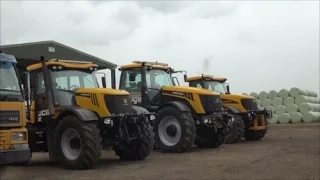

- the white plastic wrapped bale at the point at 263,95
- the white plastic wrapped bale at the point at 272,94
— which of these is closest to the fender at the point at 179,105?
the white plastic wrapped bale at the point at 263,95

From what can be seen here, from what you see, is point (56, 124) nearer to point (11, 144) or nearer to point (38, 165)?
point (38, 165)

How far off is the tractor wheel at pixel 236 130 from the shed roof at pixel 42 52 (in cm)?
740

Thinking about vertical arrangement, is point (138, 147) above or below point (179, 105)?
below

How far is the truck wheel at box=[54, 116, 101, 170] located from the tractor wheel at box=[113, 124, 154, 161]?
149cm

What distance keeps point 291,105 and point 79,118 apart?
22.7m

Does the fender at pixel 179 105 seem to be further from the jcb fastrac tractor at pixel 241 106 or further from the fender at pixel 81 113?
the jcb fastrac tractor at pixel 241 106

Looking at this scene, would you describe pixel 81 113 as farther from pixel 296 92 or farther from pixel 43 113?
pixel 296 92

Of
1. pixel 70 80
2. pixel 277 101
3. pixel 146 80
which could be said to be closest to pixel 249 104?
pixel 146 80

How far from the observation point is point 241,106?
17.3 metres

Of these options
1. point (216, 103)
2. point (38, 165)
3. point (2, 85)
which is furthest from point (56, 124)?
point (216, 103)

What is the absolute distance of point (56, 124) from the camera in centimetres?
1086

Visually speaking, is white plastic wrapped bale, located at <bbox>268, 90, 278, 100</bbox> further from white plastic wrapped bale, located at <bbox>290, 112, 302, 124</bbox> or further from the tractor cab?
the tractor cab

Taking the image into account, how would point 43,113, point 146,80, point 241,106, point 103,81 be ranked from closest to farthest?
1. point 43,113
2. point 103,81
3. point 146,80
4. point 241,106

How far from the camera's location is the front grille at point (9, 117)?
25.5ft
